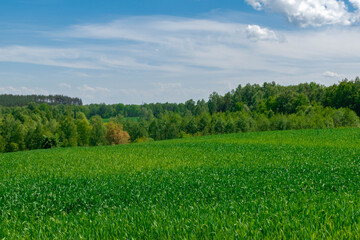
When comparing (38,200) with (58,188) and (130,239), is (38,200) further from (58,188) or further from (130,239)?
(130,239)

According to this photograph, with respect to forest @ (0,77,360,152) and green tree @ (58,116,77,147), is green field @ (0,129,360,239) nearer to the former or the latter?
forest @ (0,77,360,152)

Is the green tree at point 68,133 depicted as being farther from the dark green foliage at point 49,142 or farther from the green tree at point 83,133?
the dark green foliage at point 49,142

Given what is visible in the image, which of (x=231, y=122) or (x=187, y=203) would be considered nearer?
(x=187, y=203)

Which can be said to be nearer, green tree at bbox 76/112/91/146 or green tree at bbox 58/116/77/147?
green tree at bbox 58/116/77/147

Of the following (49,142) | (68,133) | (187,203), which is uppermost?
(187,203)

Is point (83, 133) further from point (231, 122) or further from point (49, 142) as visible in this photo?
point (231, 122)

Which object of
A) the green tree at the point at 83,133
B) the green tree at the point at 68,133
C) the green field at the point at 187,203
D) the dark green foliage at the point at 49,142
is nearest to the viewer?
the green field at the point at 187,203

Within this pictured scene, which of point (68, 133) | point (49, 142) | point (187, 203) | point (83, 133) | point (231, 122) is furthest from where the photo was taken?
point (83, 133)

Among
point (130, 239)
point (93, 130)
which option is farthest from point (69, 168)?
point (93, 130)

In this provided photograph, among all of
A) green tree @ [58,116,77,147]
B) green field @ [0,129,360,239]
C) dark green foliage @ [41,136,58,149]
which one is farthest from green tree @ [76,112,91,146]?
green field @ [0,129,360,239]

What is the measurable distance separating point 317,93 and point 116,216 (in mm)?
95648

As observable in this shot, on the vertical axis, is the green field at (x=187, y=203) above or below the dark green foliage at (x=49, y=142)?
above

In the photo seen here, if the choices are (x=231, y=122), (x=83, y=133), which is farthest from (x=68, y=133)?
(x=231, y=122)

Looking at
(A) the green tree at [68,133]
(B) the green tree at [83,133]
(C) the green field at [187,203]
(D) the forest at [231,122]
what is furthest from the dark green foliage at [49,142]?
(B) the green tree at [83,133]
